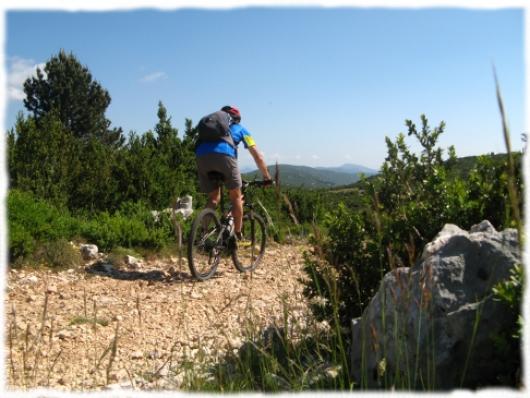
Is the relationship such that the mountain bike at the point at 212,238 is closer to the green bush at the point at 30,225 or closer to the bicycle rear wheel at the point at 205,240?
the bicycle rear wheel at the point at 205,240

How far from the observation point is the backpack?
5.78 meters

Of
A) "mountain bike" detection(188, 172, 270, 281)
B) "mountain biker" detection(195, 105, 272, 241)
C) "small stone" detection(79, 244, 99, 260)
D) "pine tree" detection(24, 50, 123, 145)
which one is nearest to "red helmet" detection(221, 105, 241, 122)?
"mountain biker" detection(195, 105, 272, 241)

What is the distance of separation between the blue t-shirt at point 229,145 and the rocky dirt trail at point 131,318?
168 cm

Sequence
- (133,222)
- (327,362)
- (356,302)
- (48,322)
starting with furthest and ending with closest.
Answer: (133,222) → (48,322) → (356,302) → (327,362)

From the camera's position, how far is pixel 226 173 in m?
6.02

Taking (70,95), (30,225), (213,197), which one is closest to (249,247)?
(213,197)

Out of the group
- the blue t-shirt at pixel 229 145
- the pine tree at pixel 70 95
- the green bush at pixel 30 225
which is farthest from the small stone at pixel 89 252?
the pine tree at pixel 70 95

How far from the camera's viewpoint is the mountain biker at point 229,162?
5891 mm

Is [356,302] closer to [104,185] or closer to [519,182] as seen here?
[519,182]

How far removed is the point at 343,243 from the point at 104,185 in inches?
293

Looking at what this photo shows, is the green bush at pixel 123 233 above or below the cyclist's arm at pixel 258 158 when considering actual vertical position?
below

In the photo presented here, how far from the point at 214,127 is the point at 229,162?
489 mm

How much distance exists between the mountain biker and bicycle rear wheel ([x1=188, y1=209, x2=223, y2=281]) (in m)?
0.24

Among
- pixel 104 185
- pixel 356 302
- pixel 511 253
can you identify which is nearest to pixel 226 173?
pixel 356 302
